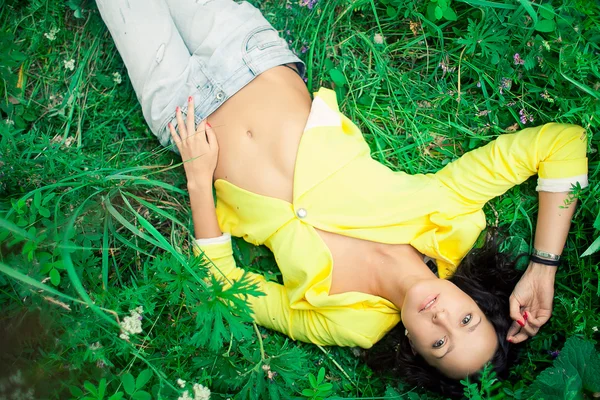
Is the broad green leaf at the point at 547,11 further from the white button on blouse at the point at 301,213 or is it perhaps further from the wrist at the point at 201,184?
the wrist at the point at 201,184

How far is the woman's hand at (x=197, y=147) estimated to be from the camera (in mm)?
2836

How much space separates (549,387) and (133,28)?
277cm

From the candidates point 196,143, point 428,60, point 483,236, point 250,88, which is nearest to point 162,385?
point 196,143

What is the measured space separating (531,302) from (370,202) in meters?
1.02

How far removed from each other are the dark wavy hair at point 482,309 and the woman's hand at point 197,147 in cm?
140

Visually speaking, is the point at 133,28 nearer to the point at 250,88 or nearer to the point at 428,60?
the point at 250,88

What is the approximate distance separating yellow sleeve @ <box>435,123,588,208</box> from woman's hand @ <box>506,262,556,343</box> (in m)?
0.45

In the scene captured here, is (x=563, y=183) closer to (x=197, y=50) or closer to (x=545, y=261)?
(x=545, y=261)

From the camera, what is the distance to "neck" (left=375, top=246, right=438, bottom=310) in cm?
264

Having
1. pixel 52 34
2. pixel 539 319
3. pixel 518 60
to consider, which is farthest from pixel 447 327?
pixel 52 34

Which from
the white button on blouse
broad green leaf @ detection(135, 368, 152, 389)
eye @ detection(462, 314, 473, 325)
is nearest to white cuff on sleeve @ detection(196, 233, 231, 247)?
the white button on blouse

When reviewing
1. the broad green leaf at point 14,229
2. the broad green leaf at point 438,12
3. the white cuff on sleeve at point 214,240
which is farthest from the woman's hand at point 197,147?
the broad green leaf at point 438,12

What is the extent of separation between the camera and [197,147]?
2834 mm

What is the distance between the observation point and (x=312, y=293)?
2.71 m
